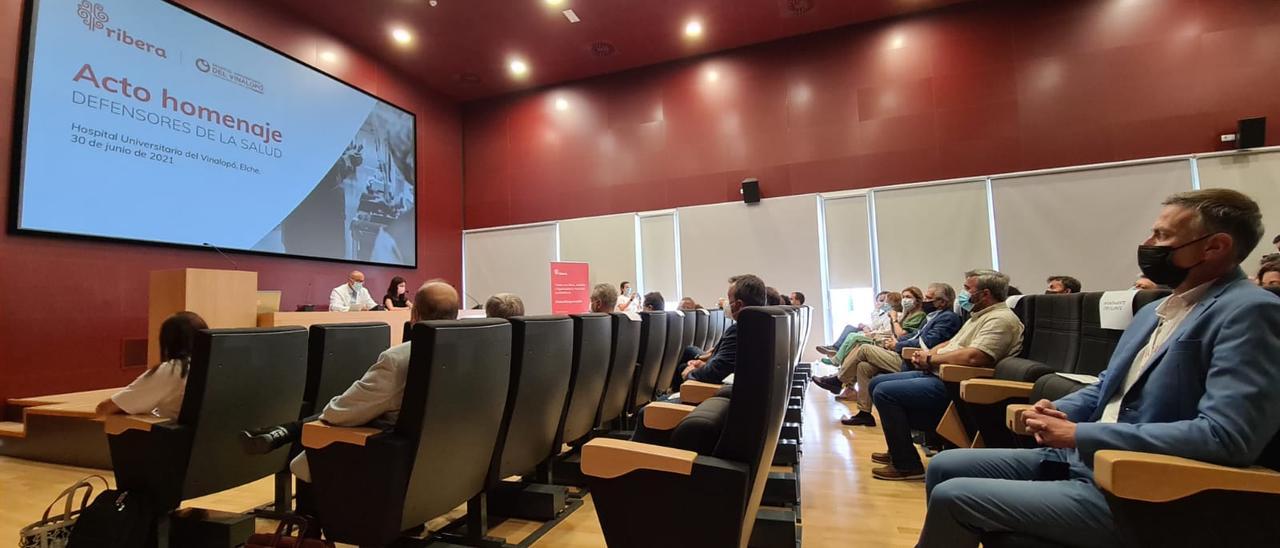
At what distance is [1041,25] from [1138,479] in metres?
7.46

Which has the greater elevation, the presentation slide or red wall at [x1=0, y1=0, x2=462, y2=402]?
the presentation slide

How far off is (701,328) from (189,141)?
17.2 ft

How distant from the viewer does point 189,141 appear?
17.0ft

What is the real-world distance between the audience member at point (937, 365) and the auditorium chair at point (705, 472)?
170 cm

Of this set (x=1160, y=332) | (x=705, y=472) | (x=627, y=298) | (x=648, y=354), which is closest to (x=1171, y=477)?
(x=1160, y=332)

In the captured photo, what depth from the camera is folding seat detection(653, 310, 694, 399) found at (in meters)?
3.45

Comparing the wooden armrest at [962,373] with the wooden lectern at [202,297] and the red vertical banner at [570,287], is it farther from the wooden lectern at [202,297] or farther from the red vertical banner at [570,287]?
the red vertical banner at [570,287]

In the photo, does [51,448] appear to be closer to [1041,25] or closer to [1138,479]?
[1138,479]

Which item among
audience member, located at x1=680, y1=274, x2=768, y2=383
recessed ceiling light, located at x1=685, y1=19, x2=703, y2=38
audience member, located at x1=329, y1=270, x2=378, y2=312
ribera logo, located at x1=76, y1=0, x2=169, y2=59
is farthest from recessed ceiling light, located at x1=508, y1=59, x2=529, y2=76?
audience member, located at x1=680, y1=274, x2=768, y2=383

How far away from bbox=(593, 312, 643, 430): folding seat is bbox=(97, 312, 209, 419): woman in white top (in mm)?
1608

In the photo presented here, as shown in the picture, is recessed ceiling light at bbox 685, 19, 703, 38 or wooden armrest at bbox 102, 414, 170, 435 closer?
wooden armrest at bbox 102, 414, 170, 435

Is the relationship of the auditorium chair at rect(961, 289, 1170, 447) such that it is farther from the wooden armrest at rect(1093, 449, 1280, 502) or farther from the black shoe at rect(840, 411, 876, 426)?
the black shoe at rect(840, 411, 876, 426)

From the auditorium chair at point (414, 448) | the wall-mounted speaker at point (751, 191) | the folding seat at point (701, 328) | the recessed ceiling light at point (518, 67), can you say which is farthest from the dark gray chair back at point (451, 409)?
the recessed ceiling light at point (518, 67)

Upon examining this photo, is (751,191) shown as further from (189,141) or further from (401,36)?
(189,141)
